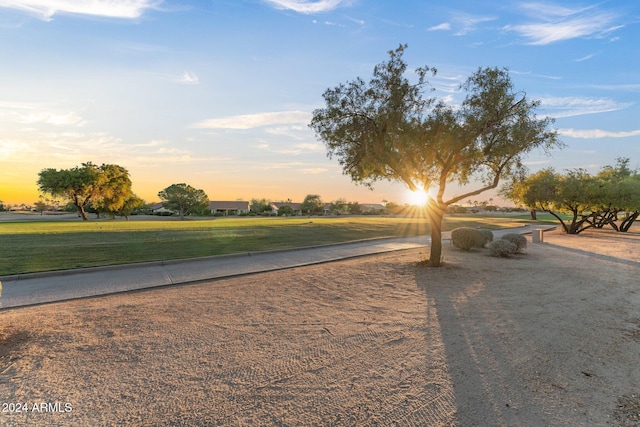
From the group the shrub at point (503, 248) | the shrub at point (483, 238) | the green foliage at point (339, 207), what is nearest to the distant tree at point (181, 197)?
the green foliage at point (339, 207)

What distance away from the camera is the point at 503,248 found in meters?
13.8

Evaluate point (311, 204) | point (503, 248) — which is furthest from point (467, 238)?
point (311, 204)

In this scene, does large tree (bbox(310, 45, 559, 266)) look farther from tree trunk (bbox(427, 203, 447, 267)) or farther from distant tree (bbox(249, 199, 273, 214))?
distant tree (bbox(249, 199, 273, 214))

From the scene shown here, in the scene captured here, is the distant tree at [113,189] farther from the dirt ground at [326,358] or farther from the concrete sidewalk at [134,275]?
the dirt ground at [326,358]

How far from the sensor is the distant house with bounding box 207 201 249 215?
113 m

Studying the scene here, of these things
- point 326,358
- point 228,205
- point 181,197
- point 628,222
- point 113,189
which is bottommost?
point 326,358

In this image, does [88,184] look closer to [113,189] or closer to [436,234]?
[113,189]

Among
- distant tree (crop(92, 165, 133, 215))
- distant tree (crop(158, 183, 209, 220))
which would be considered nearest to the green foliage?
distant tree (crop(158, 183, 209, 220))

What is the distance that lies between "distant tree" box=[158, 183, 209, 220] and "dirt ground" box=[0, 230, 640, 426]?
243ft

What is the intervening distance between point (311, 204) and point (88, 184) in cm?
5948

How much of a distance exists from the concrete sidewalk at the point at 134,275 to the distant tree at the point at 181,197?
2668 inches

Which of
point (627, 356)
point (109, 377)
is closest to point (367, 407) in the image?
point (109, 377)

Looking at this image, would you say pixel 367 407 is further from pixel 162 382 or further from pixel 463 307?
pixel 463 307

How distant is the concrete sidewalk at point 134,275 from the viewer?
7.88 meters
